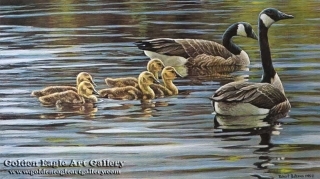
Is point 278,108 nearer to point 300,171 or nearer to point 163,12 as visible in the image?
point 300,171

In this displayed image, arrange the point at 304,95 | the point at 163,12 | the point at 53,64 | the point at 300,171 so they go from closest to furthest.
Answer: the point at 300,171
the point at 304,95
the point at 53,64
the point at 163,12

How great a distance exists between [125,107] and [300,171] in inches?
196

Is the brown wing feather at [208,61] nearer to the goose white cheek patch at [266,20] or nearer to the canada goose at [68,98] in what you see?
the goose white cheek patch at [266,20]

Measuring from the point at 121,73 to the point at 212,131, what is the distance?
20.2 feet

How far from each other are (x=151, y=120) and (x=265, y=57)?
237 centimetres

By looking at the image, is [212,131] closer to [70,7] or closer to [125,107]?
[125,107]

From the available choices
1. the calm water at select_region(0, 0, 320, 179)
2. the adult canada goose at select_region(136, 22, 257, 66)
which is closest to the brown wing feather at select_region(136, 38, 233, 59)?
the adult canada goose at select_region(136, 22, 257, 66)

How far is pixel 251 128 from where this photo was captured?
12711 mm

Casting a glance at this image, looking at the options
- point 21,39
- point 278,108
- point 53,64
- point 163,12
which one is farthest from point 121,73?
point 163,12

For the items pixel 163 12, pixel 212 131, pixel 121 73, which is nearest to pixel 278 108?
pixel 212 131

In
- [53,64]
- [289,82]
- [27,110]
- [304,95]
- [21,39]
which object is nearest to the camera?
[27,110]

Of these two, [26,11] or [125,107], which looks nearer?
[125,107]

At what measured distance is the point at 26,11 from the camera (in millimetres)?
39906

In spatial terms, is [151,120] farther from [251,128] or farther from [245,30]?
[245,30]
